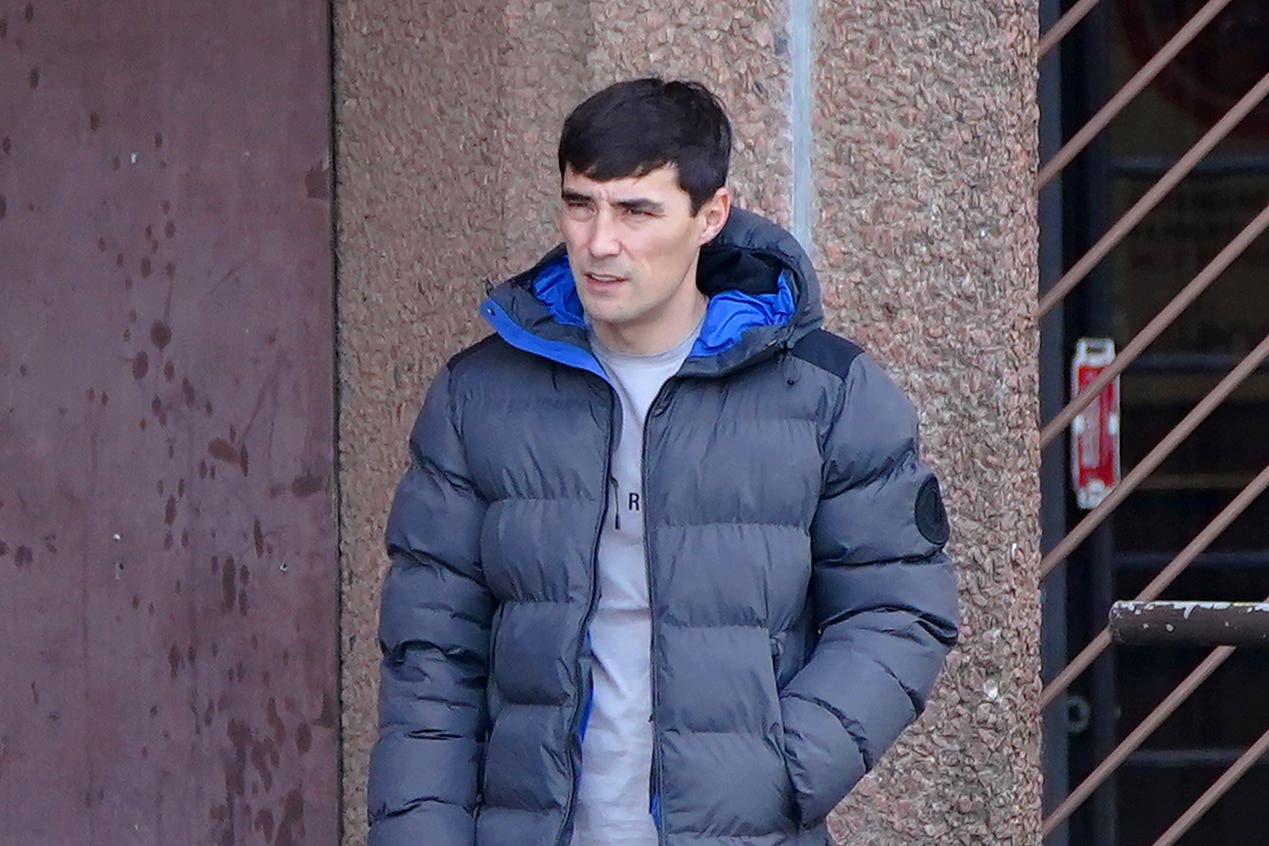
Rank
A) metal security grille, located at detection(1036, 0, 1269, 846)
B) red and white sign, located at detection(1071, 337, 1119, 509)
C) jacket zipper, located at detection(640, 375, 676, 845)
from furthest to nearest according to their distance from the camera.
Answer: metal security grille, located at detection(1036, 0, 1269, 846) < red and white sign, located at detection(1071, 337, 1119, 509) < jacket zipper, located at detection(640, 375, 676, 845)

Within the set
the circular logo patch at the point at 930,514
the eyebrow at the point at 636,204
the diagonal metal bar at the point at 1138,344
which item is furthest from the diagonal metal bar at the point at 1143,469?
the eyebrow at the point at 636,204

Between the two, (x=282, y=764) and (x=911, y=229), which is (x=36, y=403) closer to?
(x=282, y=764)

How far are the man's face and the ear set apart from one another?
22 millimetres

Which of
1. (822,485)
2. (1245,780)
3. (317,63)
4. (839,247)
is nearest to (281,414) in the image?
(317,63)

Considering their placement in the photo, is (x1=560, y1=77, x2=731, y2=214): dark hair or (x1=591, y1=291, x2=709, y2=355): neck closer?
(x1=560, y1=77, x2=731, y2=214): dark hair

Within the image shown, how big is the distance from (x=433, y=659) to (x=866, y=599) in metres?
0.57

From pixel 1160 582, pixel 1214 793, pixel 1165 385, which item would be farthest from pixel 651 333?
pixel 1165 385

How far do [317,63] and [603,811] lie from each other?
1820 millimetres

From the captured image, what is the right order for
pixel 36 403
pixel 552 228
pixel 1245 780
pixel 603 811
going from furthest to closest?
pixel 1245 780, pixel 36 403, pixel 552 228, pixel 603 811

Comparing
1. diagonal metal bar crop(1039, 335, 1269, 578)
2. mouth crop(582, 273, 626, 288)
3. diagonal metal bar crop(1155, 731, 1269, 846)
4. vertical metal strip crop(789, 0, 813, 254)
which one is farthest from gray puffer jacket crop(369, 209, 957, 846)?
diagonal metal bar crop(1155, 731, 1269, 846)

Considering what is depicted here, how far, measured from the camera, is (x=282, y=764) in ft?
13.2

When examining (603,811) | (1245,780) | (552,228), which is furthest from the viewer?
(1245,780)

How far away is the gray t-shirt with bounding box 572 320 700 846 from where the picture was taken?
8.78 feet

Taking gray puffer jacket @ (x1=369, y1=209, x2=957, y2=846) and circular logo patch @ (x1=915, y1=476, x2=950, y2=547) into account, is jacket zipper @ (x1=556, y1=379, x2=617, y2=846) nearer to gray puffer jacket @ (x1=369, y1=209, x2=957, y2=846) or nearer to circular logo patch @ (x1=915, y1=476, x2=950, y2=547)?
gray puffer jacket @ (x1=369, y1=209, x2=957, y2=846)
